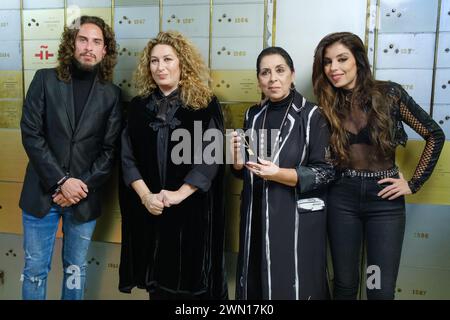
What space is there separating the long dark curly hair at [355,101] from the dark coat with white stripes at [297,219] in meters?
0.06

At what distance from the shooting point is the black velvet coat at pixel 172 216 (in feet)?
5.13

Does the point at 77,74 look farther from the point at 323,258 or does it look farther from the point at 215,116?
the point at 323,258

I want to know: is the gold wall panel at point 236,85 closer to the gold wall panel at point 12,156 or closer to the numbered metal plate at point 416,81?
the numbered metal plate at point 416,81

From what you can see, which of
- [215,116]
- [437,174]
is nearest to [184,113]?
[215,116]

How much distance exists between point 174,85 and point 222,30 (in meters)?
0.45

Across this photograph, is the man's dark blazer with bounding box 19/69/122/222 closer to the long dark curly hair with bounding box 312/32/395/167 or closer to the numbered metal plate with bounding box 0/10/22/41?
the numbered metal plate with bounding box 0/10/22/41

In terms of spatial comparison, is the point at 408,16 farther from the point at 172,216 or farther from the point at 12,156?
the point at 12,156

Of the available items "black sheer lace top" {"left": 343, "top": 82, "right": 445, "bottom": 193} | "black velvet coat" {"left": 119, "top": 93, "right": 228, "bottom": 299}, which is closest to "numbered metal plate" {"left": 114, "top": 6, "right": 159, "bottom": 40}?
"black velvet coat" {"left": 119, "top": 93, "right": 228, "bottom": 299}

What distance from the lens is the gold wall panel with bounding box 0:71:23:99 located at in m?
2.04

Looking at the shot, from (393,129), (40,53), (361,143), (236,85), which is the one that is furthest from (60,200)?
(393,129)

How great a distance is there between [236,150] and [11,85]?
54.6 inches

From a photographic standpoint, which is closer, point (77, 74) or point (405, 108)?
point (405, 108)

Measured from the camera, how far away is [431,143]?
1551 mm

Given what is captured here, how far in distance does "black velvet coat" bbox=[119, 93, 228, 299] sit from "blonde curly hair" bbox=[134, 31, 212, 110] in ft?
0.12
